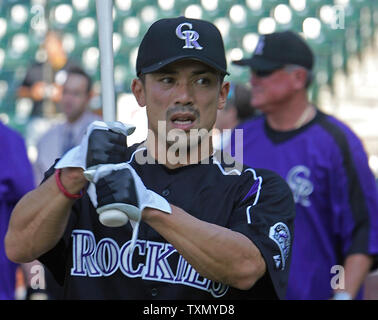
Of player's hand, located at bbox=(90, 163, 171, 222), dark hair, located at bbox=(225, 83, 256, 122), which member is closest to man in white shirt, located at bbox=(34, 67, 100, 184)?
dark hair, located at bbox=(225, 83, 256, 122)

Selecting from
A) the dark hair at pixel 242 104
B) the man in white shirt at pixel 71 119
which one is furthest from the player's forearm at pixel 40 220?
the dark hair at pixel 242 104

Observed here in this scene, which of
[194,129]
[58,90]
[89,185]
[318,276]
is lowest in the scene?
[318,276]

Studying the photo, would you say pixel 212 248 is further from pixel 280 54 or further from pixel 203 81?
pixel 280 54

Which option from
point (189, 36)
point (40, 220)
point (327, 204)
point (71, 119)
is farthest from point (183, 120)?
point (71, 119)

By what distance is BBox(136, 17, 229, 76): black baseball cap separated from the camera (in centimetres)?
223

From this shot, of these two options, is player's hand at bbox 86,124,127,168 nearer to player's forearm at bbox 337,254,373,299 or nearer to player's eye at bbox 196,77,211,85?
player's eye at bbox 196,77,211,85

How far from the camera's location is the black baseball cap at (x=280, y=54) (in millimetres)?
4406

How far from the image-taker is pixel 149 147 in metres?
2.37

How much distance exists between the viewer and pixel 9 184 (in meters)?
3.82

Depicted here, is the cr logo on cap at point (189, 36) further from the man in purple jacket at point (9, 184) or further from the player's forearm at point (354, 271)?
the player's forearm at point (354, 271)

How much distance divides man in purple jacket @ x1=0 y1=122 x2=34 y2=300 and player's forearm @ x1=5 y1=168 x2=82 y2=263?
1598 mm

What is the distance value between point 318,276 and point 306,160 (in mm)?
560
